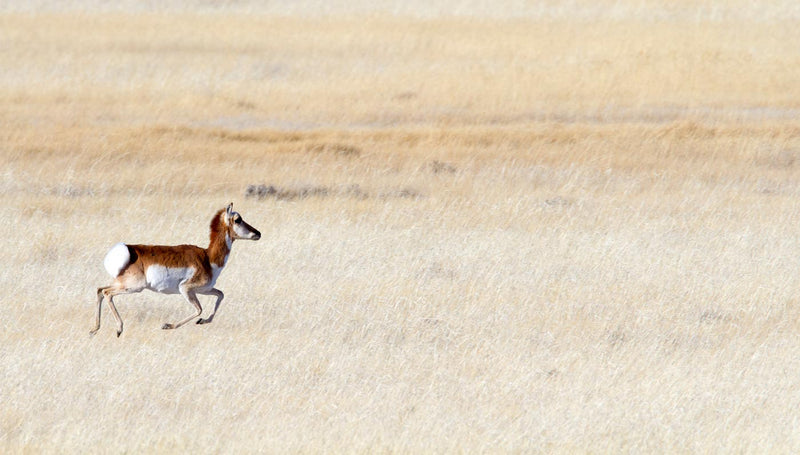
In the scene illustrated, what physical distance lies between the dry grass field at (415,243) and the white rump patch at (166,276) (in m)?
0.55

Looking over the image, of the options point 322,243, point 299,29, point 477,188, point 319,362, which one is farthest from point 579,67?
point 319,362

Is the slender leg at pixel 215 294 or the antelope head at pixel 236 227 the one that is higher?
the antelope head at pixel 236 227

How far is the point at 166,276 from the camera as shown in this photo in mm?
9266

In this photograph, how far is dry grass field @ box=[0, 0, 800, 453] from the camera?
845 cm

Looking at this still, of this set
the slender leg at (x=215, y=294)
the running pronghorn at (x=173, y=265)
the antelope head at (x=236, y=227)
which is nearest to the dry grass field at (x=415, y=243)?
the slender leg at (x=215, y=294)

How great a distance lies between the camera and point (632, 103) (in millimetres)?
27875

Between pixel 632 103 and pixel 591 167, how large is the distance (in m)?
7.48

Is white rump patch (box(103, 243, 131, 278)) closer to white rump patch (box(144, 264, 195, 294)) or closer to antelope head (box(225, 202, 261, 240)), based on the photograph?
white rump patch (box(144, 264, 195, 294))

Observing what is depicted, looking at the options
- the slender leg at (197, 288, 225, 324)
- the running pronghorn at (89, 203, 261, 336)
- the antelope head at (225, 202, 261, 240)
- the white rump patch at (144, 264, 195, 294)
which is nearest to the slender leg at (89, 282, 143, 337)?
the running pronghorn at (89, 203, 261, 336)

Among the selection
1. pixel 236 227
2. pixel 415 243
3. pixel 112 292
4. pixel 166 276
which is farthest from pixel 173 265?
pixel 415 243

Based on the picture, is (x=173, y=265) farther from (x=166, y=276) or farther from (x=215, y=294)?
(x=215, y=294)

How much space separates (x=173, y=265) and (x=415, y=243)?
535cm

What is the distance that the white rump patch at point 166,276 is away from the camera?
30.3ft

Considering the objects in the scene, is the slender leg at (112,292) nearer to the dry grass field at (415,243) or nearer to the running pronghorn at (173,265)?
the running pronghorn at (173,265)
